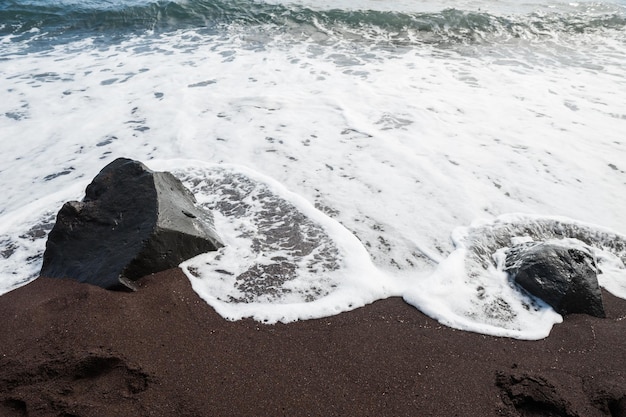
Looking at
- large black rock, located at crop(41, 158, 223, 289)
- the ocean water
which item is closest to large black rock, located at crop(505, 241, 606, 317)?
the ocean water

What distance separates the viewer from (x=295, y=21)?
10.6 m

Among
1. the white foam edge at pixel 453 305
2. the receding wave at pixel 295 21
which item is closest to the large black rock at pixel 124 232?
the white foam edge at pixel 453 305

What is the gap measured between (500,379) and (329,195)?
209 cm

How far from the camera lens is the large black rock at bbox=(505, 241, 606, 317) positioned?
259 cm

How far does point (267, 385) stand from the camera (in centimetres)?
204

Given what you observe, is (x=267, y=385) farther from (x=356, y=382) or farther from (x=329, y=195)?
(x=329, y=195)

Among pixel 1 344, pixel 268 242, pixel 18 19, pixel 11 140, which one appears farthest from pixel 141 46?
pixel 1 344

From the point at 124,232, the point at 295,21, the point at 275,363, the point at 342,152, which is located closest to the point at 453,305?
the point at 275,363

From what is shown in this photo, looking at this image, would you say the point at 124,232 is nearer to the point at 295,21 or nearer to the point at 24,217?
the point at 24,217

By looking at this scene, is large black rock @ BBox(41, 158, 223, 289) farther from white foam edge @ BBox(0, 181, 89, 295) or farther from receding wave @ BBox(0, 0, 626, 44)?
receding wave @ BBox(0, 0, 626, 44)

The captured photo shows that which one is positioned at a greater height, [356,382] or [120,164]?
[120,164]

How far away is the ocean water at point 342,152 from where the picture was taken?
9.35 ft

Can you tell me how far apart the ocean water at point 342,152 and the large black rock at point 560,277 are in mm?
83

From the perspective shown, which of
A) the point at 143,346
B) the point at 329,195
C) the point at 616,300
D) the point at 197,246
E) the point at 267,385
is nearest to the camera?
the point at 267,385
